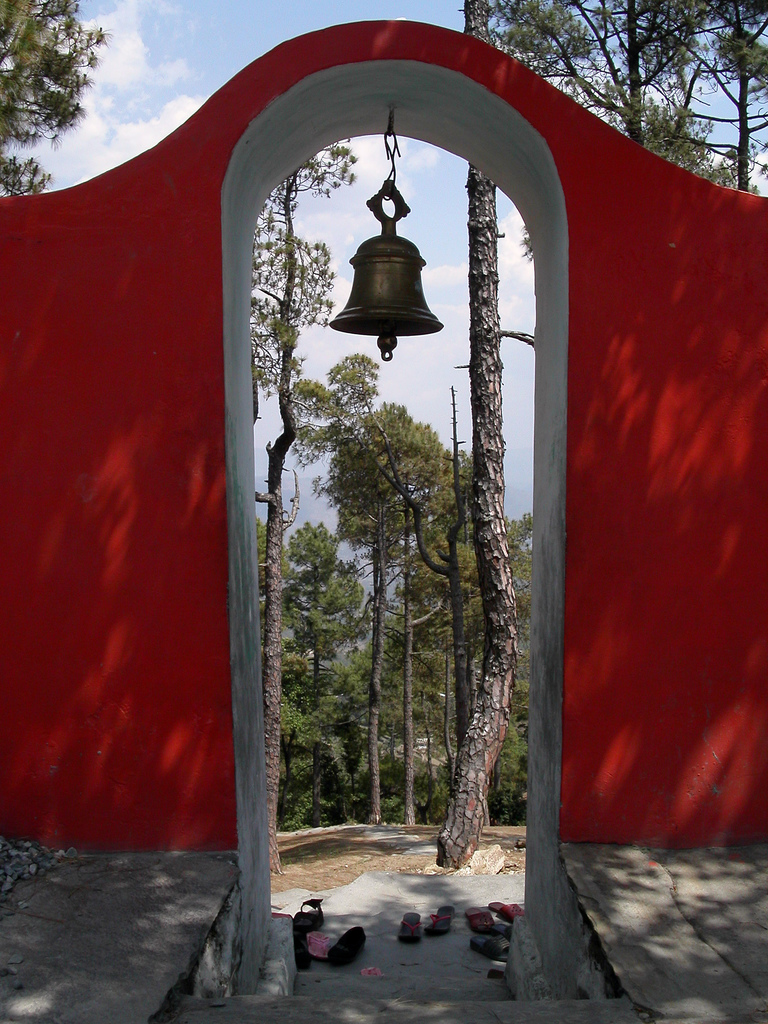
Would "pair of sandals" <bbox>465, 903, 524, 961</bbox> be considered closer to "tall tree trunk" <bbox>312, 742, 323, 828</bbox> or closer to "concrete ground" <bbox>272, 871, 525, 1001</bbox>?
"concrete ground" <bbox>272, 871, 525, 1001</bbox>

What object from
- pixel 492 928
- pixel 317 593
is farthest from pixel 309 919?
pixel 317 593

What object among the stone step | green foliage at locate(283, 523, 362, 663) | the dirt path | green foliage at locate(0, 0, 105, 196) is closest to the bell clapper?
the stone step

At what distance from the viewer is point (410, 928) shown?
14.6 ft

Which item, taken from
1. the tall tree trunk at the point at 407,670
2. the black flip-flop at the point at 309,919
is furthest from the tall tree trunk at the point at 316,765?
the black flip-flop at the point at 309,919

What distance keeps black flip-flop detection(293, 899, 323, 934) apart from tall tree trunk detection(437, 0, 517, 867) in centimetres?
341

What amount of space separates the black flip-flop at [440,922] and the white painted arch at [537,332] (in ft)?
3.10

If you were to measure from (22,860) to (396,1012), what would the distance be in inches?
56.7

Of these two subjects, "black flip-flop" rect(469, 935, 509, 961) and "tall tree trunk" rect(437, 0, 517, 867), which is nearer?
"black flip-flop" rect(469, 935, 509, 961)

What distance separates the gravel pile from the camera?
291 centimetres

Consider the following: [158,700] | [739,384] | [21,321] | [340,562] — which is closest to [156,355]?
[21,321]

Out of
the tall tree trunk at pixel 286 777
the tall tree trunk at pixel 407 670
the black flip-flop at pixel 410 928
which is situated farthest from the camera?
the tall tree trunk at pixel 286 777

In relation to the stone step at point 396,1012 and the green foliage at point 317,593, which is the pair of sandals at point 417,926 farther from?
the green foliage at point 317,593

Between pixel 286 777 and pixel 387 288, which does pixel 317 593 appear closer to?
pixel 286 777

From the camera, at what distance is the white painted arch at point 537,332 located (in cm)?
332
